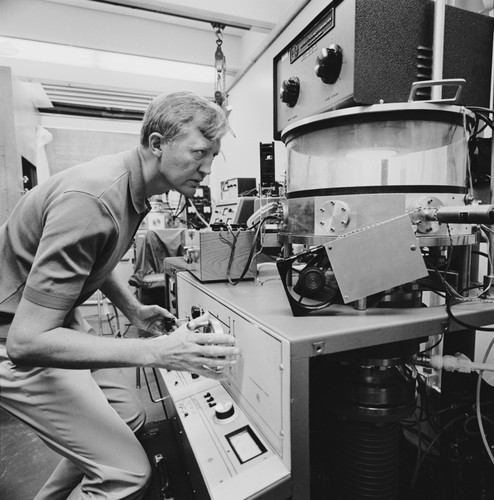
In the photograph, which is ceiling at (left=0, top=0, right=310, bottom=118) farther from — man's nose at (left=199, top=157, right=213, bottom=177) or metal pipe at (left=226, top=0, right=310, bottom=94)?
man's nose at (left=199, top=157, right=213, bottom=177)

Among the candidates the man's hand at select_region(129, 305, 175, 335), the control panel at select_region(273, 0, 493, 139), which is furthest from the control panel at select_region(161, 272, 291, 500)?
the control panel at select_region(273, 0, 493, 139)

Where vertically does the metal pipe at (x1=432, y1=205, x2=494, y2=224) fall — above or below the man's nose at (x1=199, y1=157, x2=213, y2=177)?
below

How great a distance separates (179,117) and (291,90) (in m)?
0.37

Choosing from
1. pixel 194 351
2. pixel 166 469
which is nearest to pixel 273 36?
pixel 194 351

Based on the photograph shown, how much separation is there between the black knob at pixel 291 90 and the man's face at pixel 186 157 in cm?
27

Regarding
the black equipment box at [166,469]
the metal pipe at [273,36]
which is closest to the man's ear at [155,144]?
the black equipment box at [166,469]

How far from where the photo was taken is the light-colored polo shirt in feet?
2.50

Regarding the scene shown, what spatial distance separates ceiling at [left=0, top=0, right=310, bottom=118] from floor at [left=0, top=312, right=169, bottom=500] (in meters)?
2.50

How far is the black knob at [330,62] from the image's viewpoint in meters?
0.87

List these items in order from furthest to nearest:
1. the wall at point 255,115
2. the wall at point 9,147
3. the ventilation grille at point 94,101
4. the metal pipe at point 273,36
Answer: the ventilation grille at point 94,101 < the wall at point 255,115 < the wall at point 9,147 < the metal pipe at point 273,36

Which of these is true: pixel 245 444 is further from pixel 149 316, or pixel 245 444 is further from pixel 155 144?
pixel 155 144

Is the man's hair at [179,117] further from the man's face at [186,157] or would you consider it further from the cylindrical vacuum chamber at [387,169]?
the cylindrical vacuum chamber at [387,169]

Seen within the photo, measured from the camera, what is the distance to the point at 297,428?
2.11 ft

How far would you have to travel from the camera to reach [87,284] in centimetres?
98
